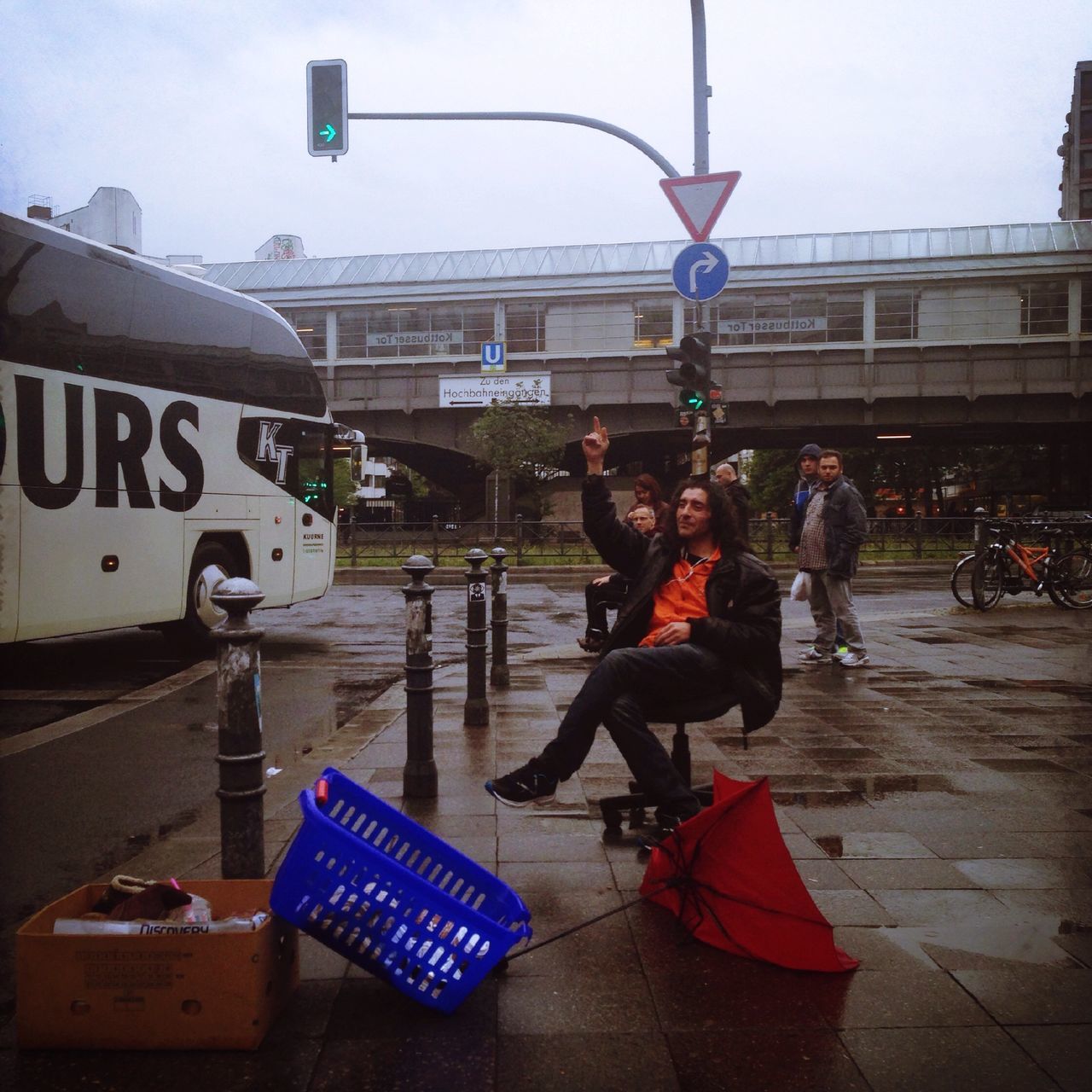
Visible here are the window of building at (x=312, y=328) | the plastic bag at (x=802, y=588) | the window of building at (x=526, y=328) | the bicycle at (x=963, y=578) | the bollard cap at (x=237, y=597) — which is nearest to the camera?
the bollard cap at (x=237, y=597)

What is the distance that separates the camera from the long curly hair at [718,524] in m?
4.37

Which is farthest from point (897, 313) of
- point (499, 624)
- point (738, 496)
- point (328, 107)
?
point (738, 496)

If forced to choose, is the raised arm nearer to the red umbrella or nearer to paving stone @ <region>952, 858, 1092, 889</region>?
the red umbrella

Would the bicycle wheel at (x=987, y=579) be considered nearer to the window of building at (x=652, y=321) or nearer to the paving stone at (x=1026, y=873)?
the paving stone at (x=1026, y=873)

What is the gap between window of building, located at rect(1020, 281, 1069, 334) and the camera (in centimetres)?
3781

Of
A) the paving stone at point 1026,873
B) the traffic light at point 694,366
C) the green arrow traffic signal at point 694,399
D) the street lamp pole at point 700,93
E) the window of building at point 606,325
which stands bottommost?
the paving stone at point 1026,873

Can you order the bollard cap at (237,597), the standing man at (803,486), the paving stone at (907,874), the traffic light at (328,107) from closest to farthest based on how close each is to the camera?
the bollard cap at (237,597) → the paving stone at (907,874) → the standing man at (803,486) → the traffic light at (328,107)

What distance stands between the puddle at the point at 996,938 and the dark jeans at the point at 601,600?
4986 mm

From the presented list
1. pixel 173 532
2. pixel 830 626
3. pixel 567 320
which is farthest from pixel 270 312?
pixel 567 320

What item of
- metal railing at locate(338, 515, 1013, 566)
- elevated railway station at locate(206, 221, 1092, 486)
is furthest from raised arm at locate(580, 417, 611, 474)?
elevated railway station at locate(206, 221, 1092, 486)

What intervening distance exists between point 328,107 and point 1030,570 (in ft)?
34.9

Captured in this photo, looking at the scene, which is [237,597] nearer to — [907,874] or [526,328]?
[907,874]

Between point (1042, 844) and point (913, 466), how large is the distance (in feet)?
178

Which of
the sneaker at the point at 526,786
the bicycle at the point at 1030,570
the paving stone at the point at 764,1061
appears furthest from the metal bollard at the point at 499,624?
the bicycle at the point at 1030,570
